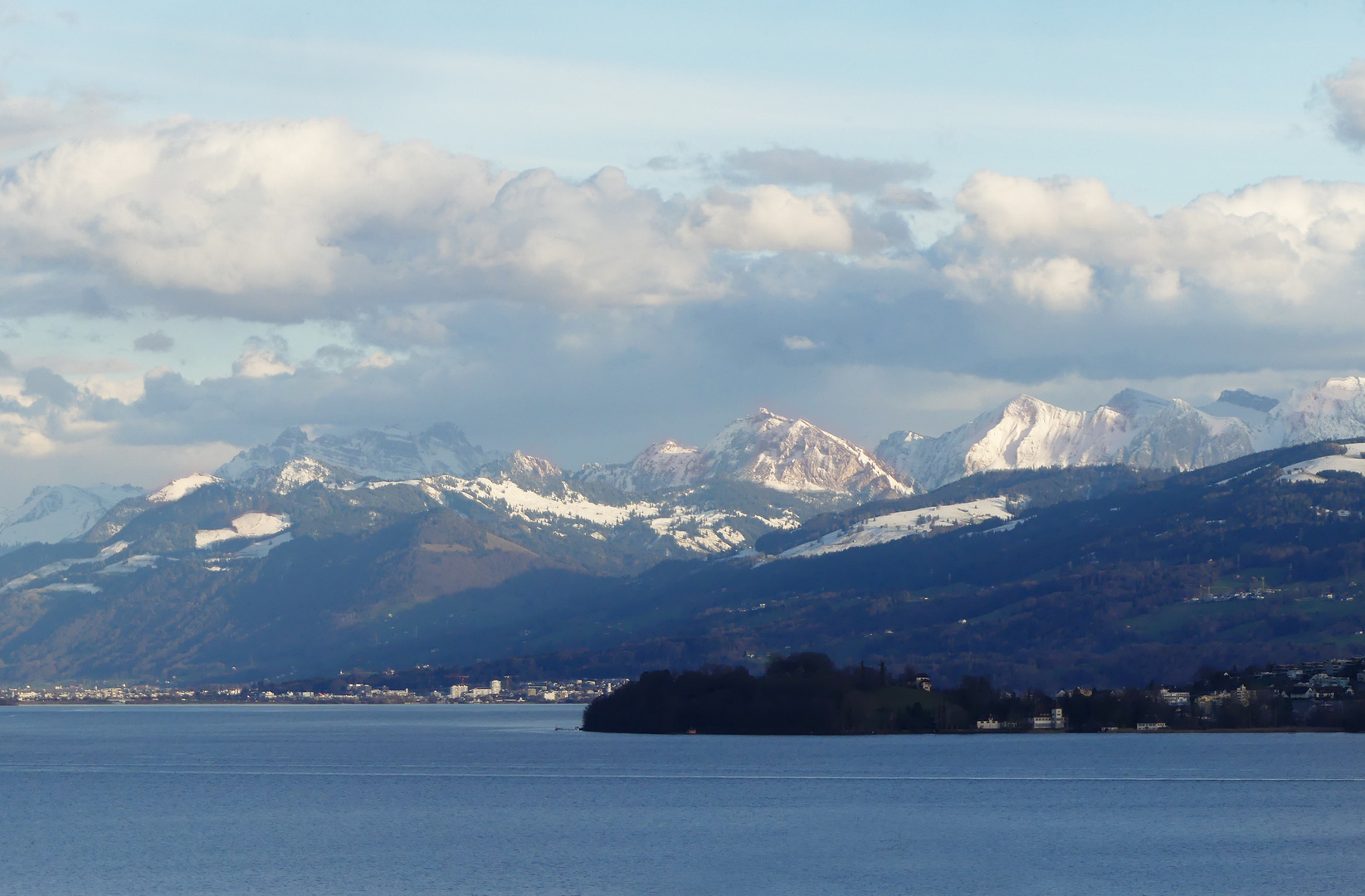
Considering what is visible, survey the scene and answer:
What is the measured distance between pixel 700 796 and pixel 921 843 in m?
41.4

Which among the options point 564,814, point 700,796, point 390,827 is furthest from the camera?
point 700,796

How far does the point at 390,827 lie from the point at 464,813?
13.0 m

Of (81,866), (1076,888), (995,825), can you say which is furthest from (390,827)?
(1076,888)

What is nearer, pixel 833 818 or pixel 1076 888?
pixel 1076 888

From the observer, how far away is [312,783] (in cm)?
19738

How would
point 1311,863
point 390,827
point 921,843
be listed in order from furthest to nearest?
point 390,827
point 921,843
point 1311,863

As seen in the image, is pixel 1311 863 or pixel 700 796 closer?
pixel 1311 863

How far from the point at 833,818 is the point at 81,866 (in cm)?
6434

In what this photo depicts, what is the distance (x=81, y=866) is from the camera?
4860 inches

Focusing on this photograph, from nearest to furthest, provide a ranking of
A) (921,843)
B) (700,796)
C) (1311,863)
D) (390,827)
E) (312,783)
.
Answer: (1311,863), (921,843), (390,827), (700,796), (312,783)

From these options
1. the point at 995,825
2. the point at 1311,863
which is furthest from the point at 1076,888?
the point at 995,825

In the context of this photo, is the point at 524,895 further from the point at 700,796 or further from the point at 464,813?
the point at 700,796

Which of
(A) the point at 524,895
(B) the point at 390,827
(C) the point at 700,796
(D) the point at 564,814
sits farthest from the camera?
(C) the point at 700,796

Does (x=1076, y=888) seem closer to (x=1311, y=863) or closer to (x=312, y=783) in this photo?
(x=1311, y=863)
